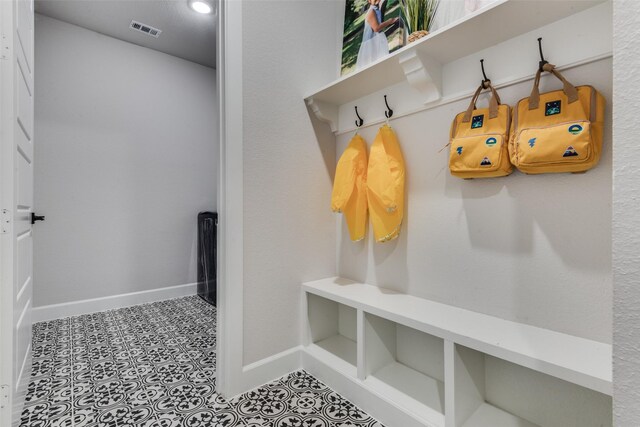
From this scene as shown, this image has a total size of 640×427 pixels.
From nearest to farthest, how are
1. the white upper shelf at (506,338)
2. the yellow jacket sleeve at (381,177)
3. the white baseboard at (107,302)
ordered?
the white upper shelf at (506,338) → the yellow jacket sleeve at (381,177) → the white baseboard at (107,302)

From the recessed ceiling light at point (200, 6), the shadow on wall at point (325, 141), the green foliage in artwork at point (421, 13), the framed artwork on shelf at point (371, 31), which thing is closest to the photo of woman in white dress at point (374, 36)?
the framed artwork on shelf at point (371, 31)

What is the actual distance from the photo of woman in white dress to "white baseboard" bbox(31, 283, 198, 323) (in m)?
2.80

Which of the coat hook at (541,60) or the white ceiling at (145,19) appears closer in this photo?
the coat hook at (541,60)

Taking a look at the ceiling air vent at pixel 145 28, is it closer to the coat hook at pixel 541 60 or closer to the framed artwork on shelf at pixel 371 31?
the framed artwork on shelf at pixel 371 31

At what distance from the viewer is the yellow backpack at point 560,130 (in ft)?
3.08

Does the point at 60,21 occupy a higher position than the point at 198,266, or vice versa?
the point at 60,21

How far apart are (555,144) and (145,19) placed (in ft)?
10.3

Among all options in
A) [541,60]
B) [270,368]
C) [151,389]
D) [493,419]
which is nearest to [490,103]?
[541,60]

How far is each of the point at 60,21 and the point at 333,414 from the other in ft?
12.1

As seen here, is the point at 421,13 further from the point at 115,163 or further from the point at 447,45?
the point at 115,163

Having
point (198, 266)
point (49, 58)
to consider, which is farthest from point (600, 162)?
point (49, 58)

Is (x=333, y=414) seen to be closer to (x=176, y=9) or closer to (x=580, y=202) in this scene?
(x=580, y=202)

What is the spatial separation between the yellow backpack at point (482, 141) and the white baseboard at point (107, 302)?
9.75 feet

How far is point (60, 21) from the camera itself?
8.55 feet
